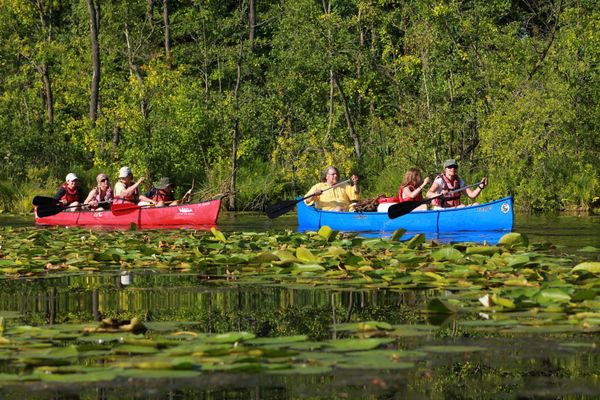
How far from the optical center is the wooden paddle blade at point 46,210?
22.5m

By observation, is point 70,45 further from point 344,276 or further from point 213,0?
point 344,276

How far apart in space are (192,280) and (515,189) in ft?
60.8

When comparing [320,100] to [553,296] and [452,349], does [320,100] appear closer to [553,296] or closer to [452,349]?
[553,296]

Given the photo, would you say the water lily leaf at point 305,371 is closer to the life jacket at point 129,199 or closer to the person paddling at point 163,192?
the life jacket at point 129,199

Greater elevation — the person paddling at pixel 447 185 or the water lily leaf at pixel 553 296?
the person paddling at pixel 447 185

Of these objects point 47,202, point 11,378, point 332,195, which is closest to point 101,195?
point 47,202

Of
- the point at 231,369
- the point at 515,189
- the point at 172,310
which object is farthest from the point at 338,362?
the point at 515,189

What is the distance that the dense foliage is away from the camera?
27359mm

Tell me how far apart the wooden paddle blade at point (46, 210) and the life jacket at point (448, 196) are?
7383 mm

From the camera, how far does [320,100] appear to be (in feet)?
120

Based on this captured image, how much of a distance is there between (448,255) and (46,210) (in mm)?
13613

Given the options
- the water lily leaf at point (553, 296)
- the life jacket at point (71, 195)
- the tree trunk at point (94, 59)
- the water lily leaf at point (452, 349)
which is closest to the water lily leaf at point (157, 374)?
the water lily leaf at point (452, 349)

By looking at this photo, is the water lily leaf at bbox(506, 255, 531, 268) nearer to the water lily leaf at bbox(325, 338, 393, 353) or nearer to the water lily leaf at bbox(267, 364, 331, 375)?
the water lily leaf at bbox(325, 338, 393, 353)

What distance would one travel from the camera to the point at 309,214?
21469mm
